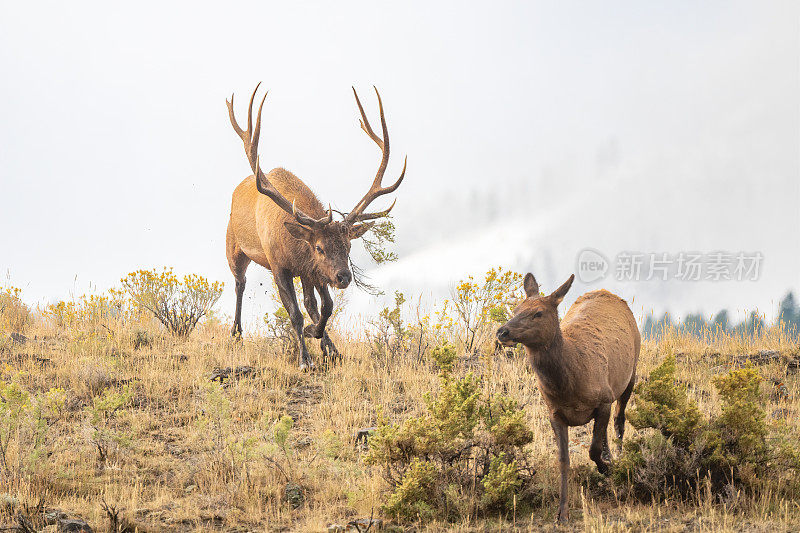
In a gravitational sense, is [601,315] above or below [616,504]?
above

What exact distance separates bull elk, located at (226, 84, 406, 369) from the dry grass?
934 mm

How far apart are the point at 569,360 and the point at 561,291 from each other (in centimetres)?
57

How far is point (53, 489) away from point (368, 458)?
3092 millimetres

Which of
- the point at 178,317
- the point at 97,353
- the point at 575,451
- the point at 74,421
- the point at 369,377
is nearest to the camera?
the point at 575,451

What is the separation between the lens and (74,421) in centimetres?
905

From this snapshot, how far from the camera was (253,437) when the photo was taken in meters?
7.19

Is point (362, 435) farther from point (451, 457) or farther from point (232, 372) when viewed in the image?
point (232, 372)

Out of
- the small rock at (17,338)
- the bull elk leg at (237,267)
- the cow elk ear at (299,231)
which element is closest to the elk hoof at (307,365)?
the cow elk ear at (299,231)

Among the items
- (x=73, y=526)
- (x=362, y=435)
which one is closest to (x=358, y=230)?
(x=362, y=435)

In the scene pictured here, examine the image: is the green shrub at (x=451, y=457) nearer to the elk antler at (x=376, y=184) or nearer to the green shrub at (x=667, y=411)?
the green shrub at (x=667, y=411)

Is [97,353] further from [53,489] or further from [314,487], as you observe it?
[314,487]

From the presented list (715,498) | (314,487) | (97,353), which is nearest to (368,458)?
(314,487)

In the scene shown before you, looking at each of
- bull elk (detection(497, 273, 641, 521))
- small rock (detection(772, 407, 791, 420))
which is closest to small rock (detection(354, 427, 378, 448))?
bull elk (detection(497, 273, 641, 521))

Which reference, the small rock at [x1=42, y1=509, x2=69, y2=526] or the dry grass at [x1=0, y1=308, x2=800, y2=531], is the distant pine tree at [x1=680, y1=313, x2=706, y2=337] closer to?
the dry grass at [x1=0, y1=308, x2=800, y2=531]
